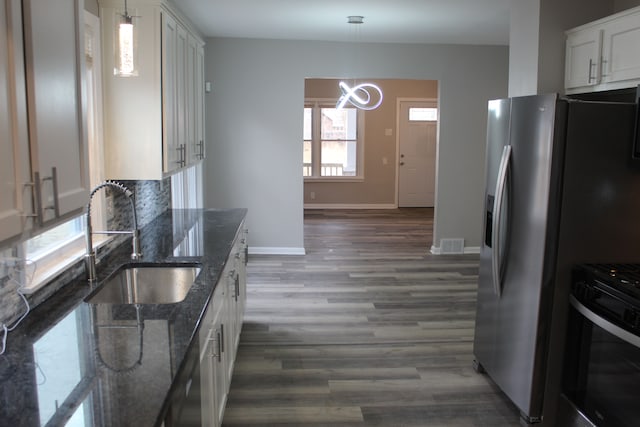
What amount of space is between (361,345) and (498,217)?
4.91 feet

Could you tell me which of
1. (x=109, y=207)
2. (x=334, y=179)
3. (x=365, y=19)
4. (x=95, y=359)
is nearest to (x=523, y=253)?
(x=95, y=359)

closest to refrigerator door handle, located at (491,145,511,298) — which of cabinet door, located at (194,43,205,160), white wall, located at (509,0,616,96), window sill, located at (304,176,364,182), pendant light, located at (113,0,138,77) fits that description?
white wall, located at (509,0,616,96)

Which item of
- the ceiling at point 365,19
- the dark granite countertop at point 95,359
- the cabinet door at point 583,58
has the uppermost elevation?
the ceiling at point 365,19

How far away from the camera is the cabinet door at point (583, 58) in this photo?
3.38 m

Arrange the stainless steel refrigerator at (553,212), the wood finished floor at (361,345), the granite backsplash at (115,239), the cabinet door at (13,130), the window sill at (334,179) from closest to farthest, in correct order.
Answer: the cabinet door at (13,130) < the granite backsplash at (115,239) < the stainless steel refrigerator at (553,212) < the wood finished floor at (361,345) < the window sill at (334,179)

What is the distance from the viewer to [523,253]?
2.83 metres

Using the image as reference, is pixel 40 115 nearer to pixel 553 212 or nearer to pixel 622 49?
pixel 553 212

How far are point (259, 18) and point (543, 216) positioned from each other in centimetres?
352

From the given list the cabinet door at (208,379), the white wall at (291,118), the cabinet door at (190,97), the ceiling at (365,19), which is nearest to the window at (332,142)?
the white wall at (291,118)

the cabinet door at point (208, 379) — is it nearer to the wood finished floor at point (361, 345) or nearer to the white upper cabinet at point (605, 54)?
the wood finished floor at point (361, 345)

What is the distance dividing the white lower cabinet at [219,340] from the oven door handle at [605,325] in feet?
5.36

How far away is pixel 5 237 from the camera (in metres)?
1.29

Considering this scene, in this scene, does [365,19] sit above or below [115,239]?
above

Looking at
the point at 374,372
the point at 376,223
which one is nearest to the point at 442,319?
the point at 374,372
